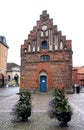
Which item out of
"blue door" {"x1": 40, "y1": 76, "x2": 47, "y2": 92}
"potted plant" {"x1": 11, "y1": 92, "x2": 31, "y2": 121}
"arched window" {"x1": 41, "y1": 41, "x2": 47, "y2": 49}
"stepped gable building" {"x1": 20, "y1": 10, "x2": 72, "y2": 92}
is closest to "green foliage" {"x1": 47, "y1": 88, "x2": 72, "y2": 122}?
"potted plant" {"x1": 11, "y1": 92, "x2": 31, "y2": 121}

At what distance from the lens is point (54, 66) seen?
112ft

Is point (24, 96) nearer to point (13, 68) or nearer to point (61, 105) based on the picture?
point (61, 105)

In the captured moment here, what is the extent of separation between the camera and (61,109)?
10.2 metres

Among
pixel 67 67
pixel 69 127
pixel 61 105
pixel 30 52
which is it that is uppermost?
pixel 30 52

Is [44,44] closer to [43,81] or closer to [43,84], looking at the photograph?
[43,81]

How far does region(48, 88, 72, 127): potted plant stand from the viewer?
10112 millimetres

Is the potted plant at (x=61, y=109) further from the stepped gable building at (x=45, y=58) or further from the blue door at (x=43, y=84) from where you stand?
the blue door at (x=43, y=84)

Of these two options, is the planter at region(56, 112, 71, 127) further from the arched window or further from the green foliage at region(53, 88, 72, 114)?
the arched window

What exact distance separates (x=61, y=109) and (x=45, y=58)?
24.7m

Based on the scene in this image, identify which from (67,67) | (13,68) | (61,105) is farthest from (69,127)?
(13,68)

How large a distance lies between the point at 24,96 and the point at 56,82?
22.5m

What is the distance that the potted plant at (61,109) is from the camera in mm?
10112

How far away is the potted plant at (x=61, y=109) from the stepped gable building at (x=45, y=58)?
23088mm

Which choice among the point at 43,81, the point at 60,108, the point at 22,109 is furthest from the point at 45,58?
the point at 60,108
